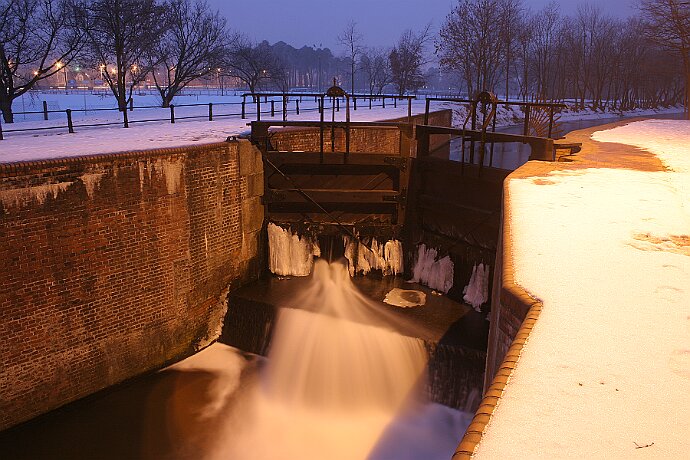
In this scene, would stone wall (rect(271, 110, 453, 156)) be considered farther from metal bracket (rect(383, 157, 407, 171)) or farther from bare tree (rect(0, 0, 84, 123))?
bare tree (rect(0, 0, 84, 123))

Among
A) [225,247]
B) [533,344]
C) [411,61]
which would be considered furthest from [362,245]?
[411,61]

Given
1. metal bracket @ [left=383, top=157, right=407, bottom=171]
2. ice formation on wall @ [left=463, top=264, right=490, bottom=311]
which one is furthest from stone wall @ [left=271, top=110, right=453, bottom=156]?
ice formation on wall @ [left=463, top=264, right=490, bottom=311]

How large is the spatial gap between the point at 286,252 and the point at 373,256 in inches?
78.0

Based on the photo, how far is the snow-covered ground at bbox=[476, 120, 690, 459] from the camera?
3051 millimetres

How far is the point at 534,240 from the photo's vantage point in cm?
608

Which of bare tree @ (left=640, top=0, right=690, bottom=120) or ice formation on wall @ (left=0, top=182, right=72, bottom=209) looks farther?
bare tree @ (left=640, top=0, right=690, bottom=120)

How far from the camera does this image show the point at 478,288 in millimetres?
11758

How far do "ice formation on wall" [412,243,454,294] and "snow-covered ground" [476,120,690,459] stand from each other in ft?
15.2

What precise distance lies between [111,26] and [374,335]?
60.1 ft

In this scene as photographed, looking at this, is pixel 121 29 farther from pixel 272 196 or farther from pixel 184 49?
pixel 272 196

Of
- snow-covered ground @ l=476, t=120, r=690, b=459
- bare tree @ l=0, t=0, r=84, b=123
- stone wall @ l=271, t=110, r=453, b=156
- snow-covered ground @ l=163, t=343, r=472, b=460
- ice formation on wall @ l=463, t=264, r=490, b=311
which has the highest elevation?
bare tree @ l=0, t=0, r=84, b=123

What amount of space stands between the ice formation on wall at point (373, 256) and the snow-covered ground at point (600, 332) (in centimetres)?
557

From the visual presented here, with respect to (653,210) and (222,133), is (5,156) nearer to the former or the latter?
(222,133)

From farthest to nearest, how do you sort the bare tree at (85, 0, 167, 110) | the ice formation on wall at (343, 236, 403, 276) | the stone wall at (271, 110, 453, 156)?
the bare tree at (85, 0, 167, 110) < the stone wall at (271, 110, 453, 156) < the ice formation on wall at (343, 236, 403, 276)
